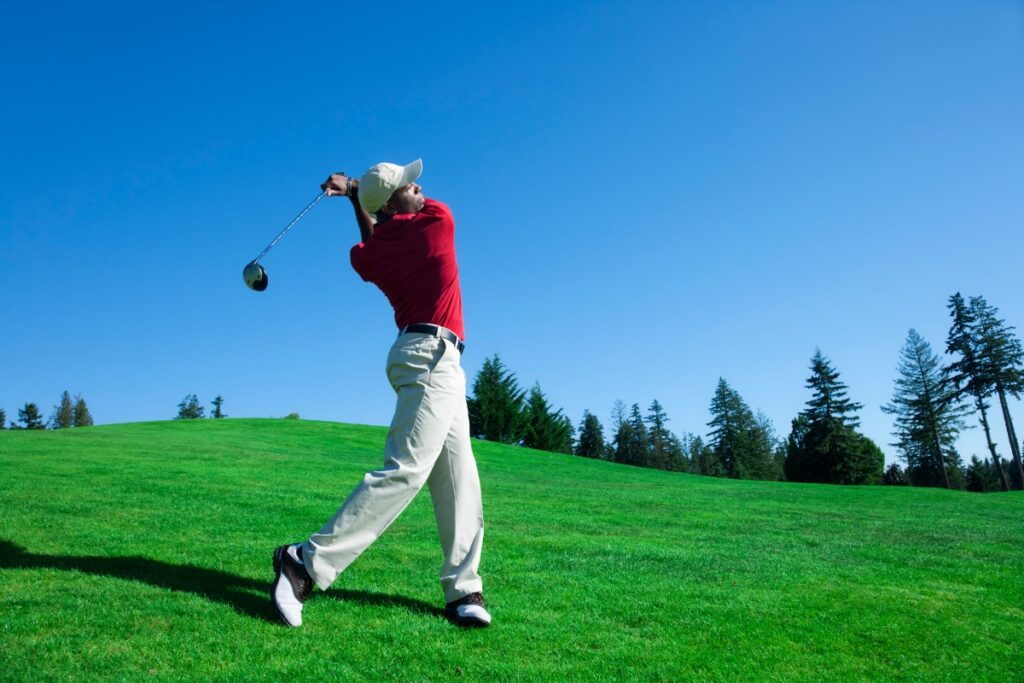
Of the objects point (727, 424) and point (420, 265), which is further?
point (727, 424)

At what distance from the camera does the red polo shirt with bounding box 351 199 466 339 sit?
13.1 feet

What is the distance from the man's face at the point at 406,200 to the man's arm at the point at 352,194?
0.16m

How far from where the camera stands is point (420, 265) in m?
4.00

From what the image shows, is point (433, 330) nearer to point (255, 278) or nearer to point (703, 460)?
point (255, 278)

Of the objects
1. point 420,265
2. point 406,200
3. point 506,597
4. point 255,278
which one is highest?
point 406,200

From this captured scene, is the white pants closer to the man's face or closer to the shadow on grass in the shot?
the shadow on grass

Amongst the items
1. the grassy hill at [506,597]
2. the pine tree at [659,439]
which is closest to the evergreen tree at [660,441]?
the pine tree at [659,439]

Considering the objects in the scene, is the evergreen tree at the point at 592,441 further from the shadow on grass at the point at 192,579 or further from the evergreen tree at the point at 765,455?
the shadow on grass at the point at 192,579

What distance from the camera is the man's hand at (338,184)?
4336 millimetres

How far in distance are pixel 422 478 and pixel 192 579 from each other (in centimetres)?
166

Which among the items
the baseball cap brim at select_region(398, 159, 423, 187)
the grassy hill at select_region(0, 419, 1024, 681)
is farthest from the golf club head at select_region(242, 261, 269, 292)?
the grassy hill at select_region(0, 419, 1024, 681)

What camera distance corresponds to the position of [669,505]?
1134cm

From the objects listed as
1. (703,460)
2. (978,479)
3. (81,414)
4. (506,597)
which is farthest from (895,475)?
(81,414)

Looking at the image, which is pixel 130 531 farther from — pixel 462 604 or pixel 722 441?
pixel 722 441
